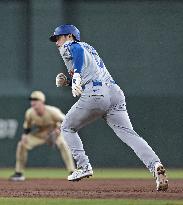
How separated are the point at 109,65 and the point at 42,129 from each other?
13.2 ft

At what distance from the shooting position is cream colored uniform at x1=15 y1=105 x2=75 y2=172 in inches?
582

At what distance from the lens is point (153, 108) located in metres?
19.0

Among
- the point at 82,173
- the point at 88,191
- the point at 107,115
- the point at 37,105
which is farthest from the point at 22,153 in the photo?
the point at 107,115

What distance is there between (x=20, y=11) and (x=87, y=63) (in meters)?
10.1

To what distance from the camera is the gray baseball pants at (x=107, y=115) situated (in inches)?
374

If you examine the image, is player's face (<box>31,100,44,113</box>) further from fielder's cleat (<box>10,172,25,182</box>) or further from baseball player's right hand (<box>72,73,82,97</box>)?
baseball player's right hand (<box>72,73,82,97</box>)

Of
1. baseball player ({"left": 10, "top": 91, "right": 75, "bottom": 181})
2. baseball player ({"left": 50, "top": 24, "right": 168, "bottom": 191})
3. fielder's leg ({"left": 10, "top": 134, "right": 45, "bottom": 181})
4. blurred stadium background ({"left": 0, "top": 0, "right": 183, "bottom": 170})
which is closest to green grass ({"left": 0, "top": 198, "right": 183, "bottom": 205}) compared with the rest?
baseball player ({"left": 50, "top": 24, "right": 168, "bottom": 191})

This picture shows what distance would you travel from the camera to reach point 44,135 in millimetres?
16125

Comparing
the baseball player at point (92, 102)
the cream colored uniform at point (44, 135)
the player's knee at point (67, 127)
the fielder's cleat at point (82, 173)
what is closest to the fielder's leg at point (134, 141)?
the baseball player at point (92, 102)

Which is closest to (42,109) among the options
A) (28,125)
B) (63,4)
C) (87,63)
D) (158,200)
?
(28,125)

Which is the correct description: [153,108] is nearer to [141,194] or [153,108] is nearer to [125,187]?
[125,187]

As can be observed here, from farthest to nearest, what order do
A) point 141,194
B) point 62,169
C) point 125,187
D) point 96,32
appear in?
point 96,32 < point 62,169 < point 125,187 < point 141,194

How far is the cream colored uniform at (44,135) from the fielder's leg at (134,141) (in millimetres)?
4916

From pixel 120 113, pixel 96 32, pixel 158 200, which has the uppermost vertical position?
pixel 96 32
